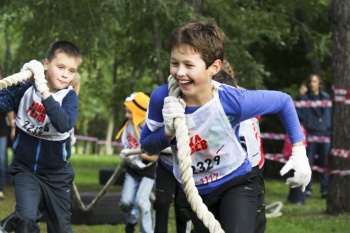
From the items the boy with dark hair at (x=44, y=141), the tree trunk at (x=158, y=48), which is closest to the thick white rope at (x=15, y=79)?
the boy with dark hair at (x=44, y=141)

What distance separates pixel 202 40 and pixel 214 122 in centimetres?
55

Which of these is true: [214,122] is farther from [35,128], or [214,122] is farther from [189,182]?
[35,128]

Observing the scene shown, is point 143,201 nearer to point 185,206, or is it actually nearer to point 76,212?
point 76,212

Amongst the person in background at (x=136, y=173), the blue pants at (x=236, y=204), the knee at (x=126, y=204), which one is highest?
the blue pants at (x=236, y=204)

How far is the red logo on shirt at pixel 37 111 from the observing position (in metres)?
6.38

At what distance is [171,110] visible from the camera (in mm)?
4918

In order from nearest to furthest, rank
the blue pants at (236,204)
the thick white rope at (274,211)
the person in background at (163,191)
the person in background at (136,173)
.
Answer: the blue pants at (236,204) → the person in background at (163,191) → the person in background at (136,173) → the thick white rope at (274,211)

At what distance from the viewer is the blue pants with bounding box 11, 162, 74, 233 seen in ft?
20.4

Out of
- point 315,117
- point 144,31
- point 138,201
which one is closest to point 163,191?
point 138,201

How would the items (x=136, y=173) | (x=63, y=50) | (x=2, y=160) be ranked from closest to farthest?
1. (x=63, y=50)
2. (x=136, y=173)
3. (x=2, y=160)

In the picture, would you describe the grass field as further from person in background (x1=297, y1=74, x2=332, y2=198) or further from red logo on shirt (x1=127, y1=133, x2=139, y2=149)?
red logo on shirt (x1=127, y1=133, x2=139, y2=149)

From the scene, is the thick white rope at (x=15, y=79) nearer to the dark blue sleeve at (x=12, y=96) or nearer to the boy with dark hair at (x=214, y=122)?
the dark blue sleeve at (x=12, y=96)

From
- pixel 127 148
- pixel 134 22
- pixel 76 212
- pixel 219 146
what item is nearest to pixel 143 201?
pixel 127 148

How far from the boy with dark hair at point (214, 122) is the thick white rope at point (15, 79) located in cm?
94
